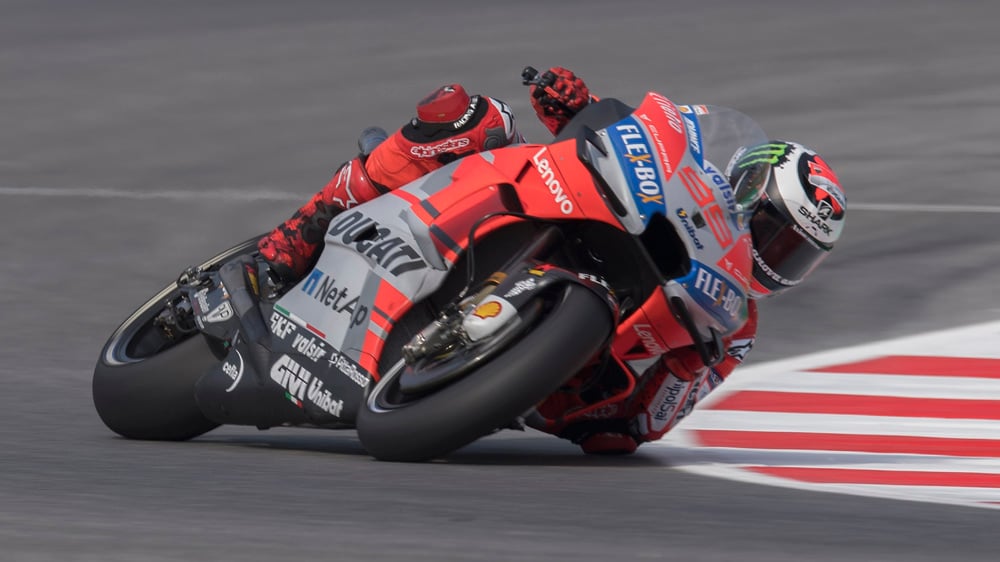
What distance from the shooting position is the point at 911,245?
32.4 ft

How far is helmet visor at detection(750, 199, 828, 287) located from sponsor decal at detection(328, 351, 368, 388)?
1.35 metres

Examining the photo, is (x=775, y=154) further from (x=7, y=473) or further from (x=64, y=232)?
(x=64, y=232)

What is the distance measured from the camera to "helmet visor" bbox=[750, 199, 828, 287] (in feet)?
17.4

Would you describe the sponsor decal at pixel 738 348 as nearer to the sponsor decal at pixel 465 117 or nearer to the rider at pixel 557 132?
the rider at pixel 557 132

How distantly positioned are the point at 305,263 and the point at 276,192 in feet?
18.1

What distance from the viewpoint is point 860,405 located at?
7.14m

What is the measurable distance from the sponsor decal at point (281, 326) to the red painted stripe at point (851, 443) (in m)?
1.81

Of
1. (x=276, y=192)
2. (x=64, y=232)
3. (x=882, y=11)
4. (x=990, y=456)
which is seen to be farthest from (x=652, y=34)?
(x=990, y=456)

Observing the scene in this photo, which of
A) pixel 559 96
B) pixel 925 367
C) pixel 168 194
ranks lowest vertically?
pixel 168 194

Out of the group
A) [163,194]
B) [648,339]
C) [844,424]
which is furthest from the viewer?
[163,194]

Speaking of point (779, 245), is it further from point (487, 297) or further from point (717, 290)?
point (487, 297)

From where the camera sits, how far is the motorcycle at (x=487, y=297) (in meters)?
4.81

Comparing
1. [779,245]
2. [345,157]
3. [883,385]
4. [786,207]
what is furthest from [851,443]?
[345,157]

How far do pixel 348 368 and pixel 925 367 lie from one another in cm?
356
